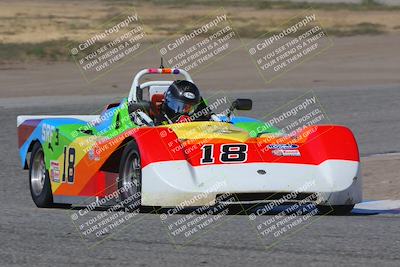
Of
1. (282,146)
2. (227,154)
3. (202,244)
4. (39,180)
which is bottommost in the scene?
(202,244)

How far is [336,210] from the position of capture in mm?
11289

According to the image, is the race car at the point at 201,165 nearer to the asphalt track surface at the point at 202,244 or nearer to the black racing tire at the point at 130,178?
the black racing tire at the point at 130,178

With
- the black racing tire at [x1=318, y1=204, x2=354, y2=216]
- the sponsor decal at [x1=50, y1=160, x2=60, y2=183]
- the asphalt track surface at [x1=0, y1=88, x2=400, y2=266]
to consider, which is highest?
the sponsor decal at [x1=50, y1=160, x2=60, y2=183]

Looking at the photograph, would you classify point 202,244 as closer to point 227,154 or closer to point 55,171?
point 227,154

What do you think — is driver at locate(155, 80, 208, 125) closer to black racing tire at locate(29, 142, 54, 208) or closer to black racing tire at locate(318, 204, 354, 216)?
black racing tire at locate(29, 142, 54, 208)

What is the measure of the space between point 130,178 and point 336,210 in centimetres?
191

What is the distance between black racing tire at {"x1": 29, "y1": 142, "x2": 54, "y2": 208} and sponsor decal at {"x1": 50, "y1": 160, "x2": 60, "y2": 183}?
0.11 meters

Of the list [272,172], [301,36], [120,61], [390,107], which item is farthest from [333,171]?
[301,36]

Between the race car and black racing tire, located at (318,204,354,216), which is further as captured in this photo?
black racing tire, located at (318,204,354,216)

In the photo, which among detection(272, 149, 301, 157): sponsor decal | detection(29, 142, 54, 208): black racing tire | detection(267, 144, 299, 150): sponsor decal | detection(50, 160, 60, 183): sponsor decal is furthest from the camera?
detection(29, 142, 54, 208): black racing tire

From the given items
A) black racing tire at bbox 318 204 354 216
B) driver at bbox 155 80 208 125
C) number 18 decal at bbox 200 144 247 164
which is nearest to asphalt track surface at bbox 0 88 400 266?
black racing tire at bbox 318 204 354 216

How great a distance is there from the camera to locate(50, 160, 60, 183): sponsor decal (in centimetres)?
1235

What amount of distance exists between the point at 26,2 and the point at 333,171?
51150 mm

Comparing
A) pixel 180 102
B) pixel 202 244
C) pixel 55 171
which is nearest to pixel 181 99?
pixel 180 102
